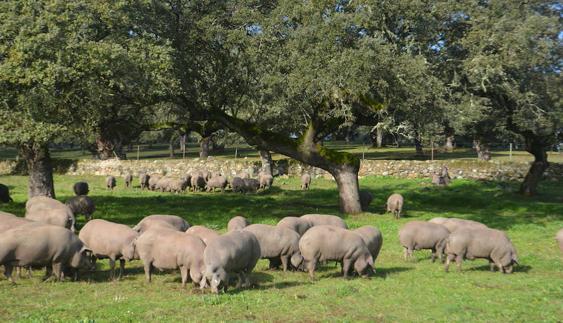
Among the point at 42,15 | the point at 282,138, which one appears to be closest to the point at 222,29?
the point at 282,138

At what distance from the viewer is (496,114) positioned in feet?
99.9

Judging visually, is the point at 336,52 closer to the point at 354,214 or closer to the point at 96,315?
the point at 354,214

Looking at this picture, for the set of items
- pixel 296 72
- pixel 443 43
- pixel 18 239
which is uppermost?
pixel 443 43

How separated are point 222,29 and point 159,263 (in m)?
14.8

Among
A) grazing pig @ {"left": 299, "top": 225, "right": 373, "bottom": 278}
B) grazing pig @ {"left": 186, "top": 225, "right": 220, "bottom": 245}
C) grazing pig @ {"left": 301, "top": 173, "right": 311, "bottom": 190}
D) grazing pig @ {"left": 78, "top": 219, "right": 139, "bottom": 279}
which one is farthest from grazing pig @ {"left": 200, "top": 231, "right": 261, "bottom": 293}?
grazing pig @ {"left": 301, "top": 173, "right": 311, "bottom": 190}

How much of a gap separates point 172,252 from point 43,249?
2783 mm

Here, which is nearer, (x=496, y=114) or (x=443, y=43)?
(x=443, y=43)

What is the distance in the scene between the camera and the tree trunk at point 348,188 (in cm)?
2808

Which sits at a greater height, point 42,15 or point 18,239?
point 42,15

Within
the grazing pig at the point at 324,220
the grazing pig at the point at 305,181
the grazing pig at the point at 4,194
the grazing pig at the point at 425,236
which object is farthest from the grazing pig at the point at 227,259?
the grazing pig at the point at 305,181

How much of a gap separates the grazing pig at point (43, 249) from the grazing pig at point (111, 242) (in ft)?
2.06

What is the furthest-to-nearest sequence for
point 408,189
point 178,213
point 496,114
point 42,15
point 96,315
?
point 408,189 → point 496,114 → point 178,213 → point 42,15 → point 96,315

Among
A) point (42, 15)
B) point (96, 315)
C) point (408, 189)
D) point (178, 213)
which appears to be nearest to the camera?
point (96, 315)

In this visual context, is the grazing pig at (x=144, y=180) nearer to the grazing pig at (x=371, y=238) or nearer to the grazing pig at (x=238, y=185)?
the grazing pig at (x=238, y=185)
